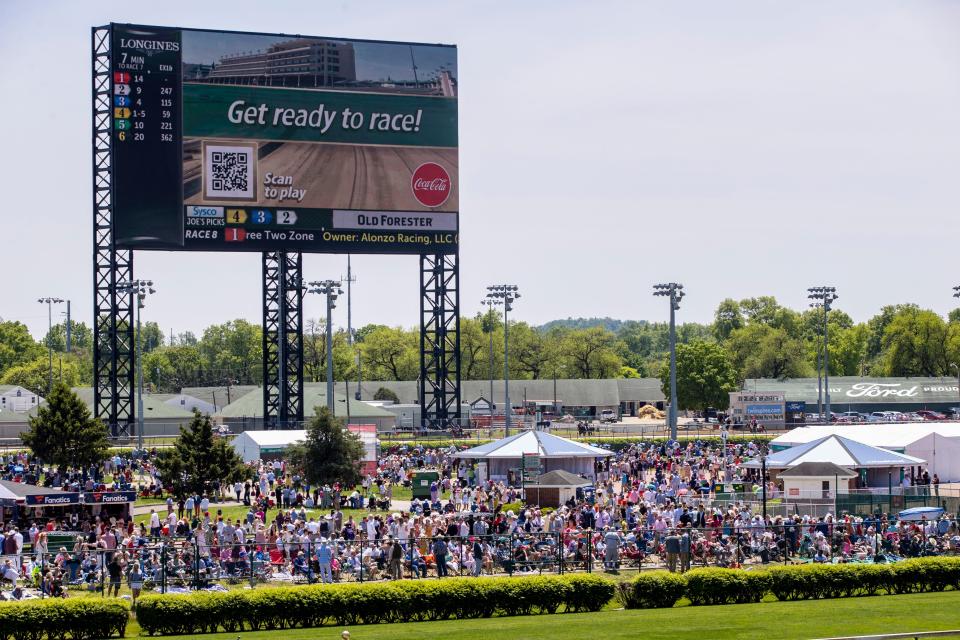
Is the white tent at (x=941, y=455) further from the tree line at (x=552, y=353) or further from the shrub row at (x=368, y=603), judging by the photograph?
the tree line at (x=552, y=353)

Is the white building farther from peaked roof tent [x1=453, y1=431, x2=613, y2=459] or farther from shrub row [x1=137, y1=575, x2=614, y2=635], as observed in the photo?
shrub row [x1=137, y1=575, x2=614, y2=635]

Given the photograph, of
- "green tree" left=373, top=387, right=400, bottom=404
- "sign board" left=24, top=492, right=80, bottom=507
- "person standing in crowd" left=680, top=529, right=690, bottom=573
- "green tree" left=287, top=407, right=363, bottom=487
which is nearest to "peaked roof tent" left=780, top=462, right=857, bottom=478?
"person standing in crowd" left=680, top=529, right=690, bottom=573

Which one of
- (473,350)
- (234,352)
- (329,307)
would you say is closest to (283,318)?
(329,307)

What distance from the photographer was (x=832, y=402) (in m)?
106

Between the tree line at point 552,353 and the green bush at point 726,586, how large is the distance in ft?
278

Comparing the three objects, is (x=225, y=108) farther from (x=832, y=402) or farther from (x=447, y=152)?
(x=832, y=402)

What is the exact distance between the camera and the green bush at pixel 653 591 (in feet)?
82.8

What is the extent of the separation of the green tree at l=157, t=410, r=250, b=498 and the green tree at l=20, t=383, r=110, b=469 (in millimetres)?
11423

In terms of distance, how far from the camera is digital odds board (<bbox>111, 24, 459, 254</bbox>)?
68.0 m

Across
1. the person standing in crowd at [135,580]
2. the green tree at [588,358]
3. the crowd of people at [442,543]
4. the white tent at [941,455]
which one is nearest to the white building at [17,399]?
the green tree at [588,358]

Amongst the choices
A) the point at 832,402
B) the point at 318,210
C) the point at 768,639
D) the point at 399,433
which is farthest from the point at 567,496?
the point at 832,402

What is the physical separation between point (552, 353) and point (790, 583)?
120 meters

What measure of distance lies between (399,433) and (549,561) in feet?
169

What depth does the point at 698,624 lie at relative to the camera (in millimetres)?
22688
